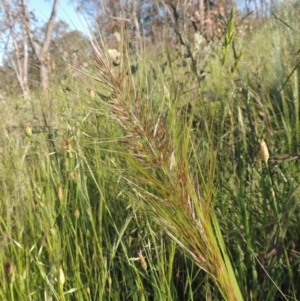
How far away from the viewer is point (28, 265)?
1013 mm

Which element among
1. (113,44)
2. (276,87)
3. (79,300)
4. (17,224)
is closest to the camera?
(79,300)

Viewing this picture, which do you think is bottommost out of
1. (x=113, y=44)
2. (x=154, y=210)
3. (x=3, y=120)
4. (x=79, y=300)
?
(x=79, y=300)

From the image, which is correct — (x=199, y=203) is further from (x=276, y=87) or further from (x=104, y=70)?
(x=276, y=87)

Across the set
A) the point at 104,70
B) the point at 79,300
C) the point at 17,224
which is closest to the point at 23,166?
the point at 17,224

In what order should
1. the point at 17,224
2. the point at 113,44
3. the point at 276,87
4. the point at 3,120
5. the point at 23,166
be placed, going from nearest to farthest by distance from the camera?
the point at 17,224 < the point at 23,166 < the point at 113,44 < the point at 3,120 < the point at 276,87

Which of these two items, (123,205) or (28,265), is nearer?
(28,265)

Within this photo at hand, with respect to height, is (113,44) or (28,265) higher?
(113,44)

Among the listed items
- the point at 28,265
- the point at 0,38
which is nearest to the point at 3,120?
the point at 0,38

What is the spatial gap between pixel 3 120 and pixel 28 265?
1.29m

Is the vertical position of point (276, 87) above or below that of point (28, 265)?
above

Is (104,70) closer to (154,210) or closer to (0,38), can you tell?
(154,210)

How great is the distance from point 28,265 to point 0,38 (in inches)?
40.3

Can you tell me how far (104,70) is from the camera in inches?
28.3

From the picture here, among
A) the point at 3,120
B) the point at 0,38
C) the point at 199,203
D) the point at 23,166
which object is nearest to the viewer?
the point at 199,203
